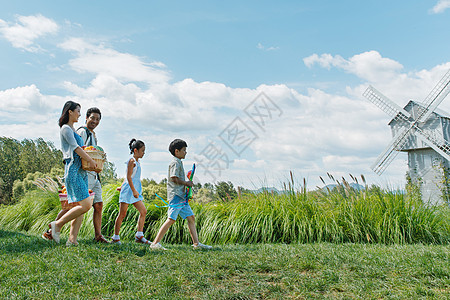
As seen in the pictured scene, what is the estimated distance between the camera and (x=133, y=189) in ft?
17.7

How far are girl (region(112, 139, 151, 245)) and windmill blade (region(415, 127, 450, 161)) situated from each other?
17724 millimetres

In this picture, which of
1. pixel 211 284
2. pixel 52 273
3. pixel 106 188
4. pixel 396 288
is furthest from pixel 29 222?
pixel 396 288

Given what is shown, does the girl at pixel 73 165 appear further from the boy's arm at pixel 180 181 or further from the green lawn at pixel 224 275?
the boy's arm at pixel 180 181

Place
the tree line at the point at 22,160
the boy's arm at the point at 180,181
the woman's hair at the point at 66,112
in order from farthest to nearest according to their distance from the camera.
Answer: the tree line at the point at 22,160, the boy's arm at the point at 180,181, the woman's hair at the point at 66,112

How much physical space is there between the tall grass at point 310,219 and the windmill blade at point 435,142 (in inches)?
527

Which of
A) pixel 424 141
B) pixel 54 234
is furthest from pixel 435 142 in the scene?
pixel 54 234

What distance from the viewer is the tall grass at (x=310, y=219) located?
5.96 metres

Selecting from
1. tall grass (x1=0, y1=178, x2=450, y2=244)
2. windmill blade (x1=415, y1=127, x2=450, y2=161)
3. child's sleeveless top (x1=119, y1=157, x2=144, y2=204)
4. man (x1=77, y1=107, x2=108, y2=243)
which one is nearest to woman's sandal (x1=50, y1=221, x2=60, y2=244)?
man (x1=77, y1=107, x2=108, y2=243)

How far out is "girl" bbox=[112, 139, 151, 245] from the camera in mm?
5406

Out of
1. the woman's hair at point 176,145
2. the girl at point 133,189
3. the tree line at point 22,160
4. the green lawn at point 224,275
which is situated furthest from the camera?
the tree line at point 22,160

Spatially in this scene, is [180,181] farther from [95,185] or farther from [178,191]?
[95,185]

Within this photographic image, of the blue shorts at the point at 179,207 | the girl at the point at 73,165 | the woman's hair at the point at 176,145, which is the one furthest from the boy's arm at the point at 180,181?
the girl at the point at 73,165

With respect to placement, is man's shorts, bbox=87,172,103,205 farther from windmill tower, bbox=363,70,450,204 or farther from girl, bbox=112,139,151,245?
windmill tower, bbox=363,70,450,204

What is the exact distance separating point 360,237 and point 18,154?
21136 mm
